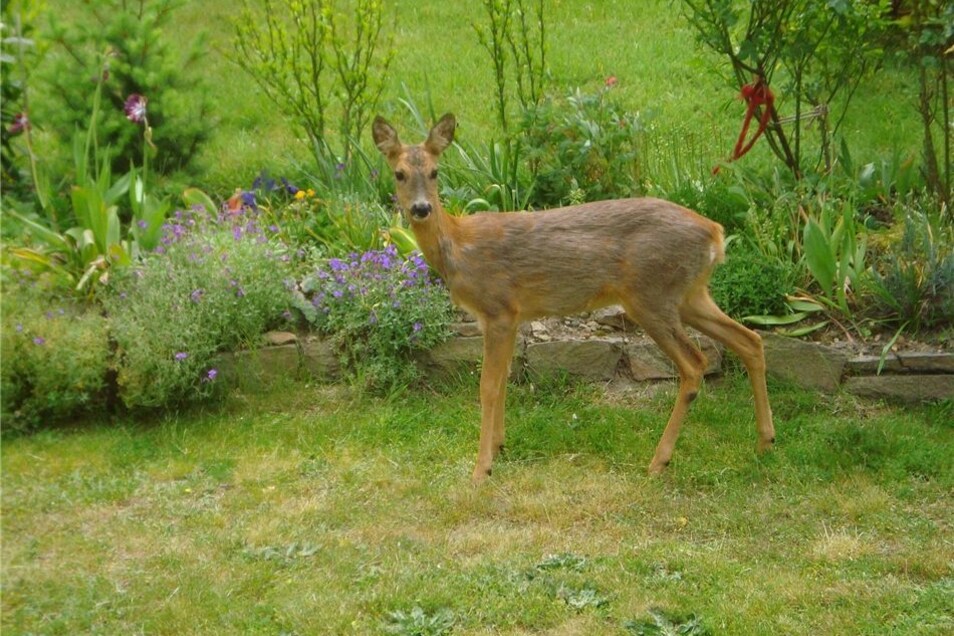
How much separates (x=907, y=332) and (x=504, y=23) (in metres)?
3.52

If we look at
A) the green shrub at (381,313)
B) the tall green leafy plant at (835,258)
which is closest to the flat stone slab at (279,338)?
the green shrub at (381,313)

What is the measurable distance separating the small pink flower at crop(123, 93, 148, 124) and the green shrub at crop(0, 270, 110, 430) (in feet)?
7.78

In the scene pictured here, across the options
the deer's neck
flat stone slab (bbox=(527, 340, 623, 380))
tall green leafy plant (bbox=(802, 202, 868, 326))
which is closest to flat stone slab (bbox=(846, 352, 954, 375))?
tall green leafy plant (bbox=(802, 202, 868, 326))

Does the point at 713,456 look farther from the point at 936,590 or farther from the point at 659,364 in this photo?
the point at 936,590

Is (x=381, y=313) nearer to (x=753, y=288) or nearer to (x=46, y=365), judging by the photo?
(x=46, y=365)

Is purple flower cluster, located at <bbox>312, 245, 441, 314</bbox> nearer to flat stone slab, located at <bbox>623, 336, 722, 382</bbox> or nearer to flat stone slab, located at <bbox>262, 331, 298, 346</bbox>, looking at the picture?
flat stone slab, located at <bbox>262, 331, 298, 346</bbox>

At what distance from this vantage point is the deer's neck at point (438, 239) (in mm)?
6805

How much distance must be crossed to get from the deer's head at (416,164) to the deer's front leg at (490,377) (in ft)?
2.47

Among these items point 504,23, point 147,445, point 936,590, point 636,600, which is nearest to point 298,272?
point 147,445

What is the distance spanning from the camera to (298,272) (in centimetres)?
836

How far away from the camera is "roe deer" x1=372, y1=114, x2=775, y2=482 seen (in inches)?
264

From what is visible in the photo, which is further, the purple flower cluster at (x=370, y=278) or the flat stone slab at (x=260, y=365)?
the purple flower cluster at (x=370, y=278)

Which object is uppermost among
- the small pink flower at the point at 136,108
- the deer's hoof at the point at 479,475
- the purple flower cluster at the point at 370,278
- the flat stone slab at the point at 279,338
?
the small pink flower at the point at 136,108

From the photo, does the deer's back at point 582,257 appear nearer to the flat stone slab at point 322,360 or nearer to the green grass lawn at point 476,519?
the green grass lawn at point 476,519
